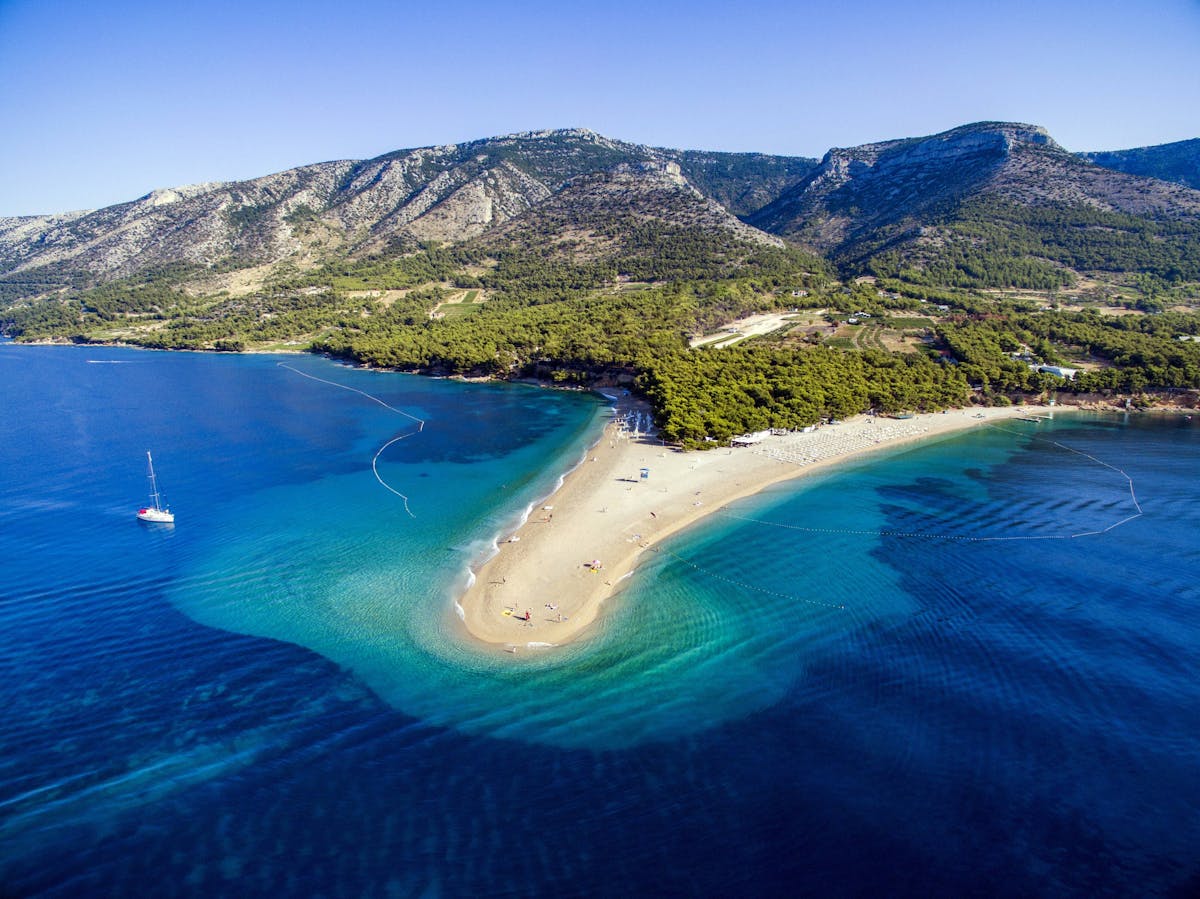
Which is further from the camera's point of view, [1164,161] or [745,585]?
[1164,161]

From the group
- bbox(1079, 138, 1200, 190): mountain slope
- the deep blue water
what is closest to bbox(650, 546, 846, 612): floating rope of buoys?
the deep blue water

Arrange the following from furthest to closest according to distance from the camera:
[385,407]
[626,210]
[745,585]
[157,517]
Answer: [626,210] < [385,407] < [157,517] < [745,585]

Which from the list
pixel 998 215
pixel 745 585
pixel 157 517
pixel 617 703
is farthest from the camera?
pixel 998 215

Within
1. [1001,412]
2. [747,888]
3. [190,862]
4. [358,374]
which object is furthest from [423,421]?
[1001,412]

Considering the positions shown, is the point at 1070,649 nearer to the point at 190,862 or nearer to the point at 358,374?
the point at 190,862

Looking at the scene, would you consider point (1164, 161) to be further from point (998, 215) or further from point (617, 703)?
point (617, 703)

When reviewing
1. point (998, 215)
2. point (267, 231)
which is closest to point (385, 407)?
point (998, 215)
